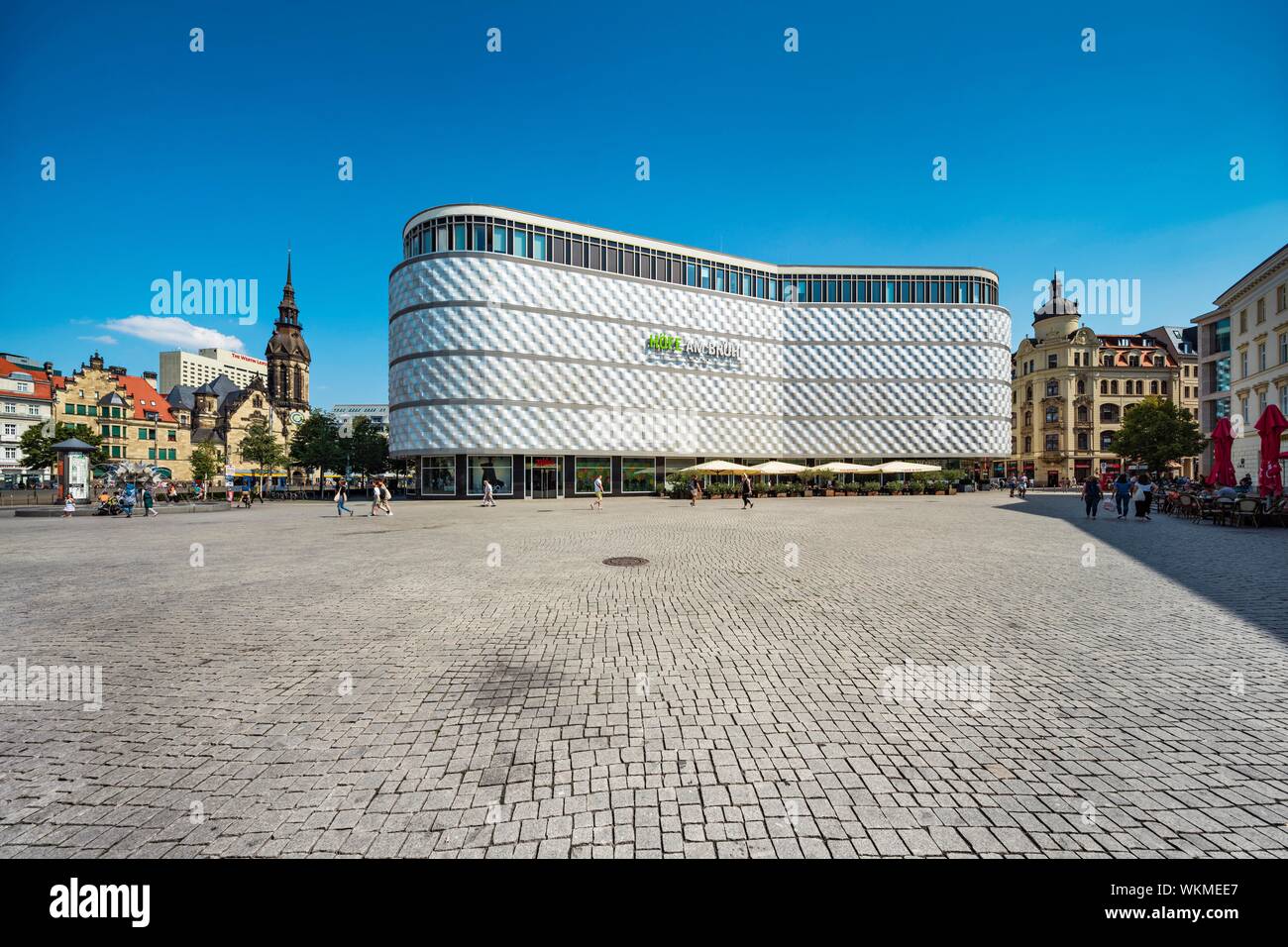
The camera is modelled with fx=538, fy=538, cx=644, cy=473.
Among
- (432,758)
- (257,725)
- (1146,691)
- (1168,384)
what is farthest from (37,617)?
(1168,384)

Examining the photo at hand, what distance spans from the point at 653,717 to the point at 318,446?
6087 cm

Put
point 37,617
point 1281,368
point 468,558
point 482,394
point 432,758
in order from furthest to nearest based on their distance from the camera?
point 482,394
point 1281,368
point 468,558
point 37,617
point 432,758

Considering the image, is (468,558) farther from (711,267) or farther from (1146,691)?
(711,267)

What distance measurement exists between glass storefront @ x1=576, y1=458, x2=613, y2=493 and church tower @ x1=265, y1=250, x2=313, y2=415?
8643cm

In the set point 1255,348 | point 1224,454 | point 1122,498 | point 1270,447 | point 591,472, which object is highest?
point 1255,348

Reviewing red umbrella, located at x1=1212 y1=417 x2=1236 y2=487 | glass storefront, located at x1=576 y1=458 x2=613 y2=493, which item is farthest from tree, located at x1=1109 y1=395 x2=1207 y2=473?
glass storefront, located at x1=576 y1=458 x2=613 y2=493

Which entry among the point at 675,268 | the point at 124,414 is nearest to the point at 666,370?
the point at 675,268

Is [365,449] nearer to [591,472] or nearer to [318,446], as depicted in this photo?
[318,446]

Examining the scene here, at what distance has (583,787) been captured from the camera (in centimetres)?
336

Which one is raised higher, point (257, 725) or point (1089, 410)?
point (1089, 410)

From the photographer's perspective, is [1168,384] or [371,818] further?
[1168,384]

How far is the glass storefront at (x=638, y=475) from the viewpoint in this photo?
49.6m

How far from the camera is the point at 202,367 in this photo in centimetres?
19538
